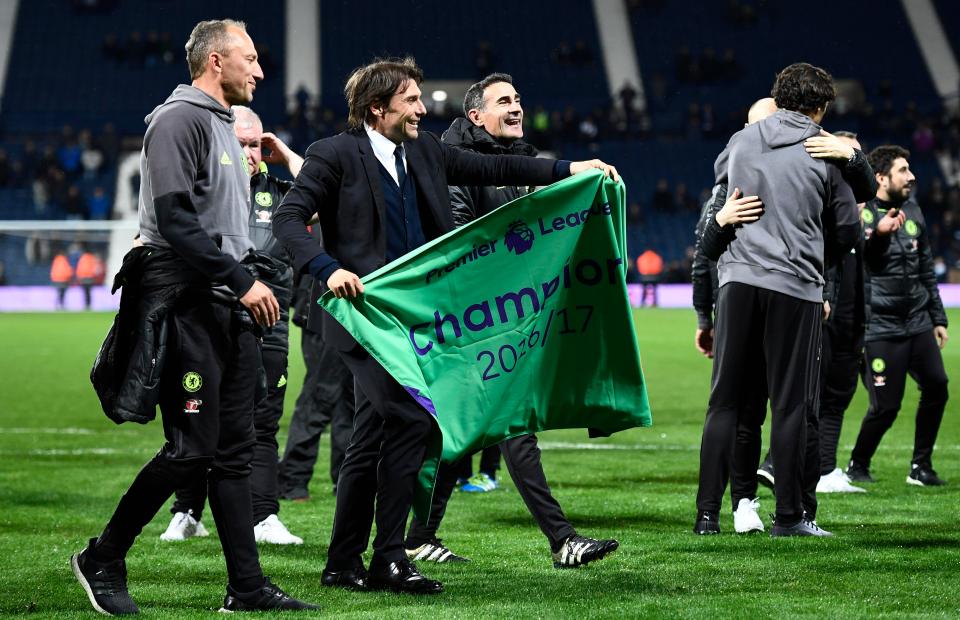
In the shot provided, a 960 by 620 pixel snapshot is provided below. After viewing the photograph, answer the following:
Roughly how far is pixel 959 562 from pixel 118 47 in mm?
42549

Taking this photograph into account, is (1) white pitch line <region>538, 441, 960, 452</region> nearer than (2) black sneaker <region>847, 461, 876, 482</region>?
No

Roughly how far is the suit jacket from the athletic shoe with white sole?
1.21m

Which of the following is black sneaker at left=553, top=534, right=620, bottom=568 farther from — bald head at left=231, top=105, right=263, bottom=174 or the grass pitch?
bald head at left=231, top=105, right=263, bottom=174

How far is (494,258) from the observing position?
210 inches

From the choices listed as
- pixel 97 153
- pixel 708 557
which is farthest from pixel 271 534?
pixel 97 153

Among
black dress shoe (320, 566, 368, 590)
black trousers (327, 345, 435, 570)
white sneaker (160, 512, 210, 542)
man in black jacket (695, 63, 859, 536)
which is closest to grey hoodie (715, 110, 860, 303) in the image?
man in black jacket (695, 63, 859, 536)

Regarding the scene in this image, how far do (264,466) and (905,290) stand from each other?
4.35 m

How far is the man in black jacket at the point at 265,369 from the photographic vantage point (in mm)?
6641

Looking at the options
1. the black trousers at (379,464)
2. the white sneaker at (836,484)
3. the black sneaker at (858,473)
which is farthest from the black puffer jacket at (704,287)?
the black trousers at (379,464)

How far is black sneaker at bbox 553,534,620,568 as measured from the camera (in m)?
5.47

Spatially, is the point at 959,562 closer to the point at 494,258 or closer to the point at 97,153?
the point at 494,258

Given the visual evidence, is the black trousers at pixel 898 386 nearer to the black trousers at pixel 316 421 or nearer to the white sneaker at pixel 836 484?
the white sneaker at pixel 836 484

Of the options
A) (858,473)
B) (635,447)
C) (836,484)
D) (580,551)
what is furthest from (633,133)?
(580,551)

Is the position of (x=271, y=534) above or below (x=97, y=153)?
below
